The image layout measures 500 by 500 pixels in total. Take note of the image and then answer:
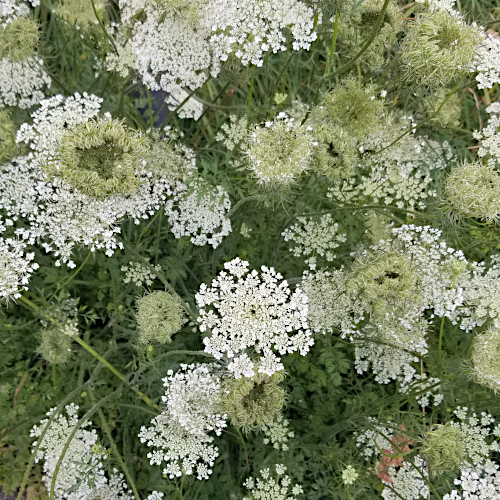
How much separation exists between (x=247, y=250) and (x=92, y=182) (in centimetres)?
213

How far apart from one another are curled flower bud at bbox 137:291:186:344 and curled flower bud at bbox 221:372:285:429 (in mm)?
632

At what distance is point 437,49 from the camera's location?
344cm

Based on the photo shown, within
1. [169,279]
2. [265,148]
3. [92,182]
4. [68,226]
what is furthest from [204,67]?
[169,279]

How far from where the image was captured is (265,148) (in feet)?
11.5

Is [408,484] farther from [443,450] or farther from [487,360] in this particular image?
[487,360]

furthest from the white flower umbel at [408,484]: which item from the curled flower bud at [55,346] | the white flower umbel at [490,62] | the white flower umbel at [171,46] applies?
the white flower umbel at [171,46]

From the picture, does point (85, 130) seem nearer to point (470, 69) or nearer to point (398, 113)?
point (398, 113)

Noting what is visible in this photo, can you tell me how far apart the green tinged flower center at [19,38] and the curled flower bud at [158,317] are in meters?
2.36

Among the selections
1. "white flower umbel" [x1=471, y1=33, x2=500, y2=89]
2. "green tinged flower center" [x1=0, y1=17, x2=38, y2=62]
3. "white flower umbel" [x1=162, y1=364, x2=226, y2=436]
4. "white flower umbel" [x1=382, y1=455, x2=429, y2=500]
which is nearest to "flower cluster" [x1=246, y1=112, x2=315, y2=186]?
"white flower umbel" [x1=162, y1=364, x2=226, y2=436]

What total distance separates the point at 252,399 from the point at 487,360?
1.97 m

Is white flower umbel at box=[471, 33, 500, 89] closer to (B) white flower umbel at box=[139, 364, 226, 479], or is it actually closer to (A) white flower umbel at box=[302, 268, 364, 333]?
(A) white flower umbel at box=[302, 268, 364, 333]

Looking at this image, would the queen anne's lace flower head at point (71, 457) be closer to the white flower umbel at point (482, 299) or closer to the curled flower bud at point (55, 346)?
the curled flower bud at point (55, 346)

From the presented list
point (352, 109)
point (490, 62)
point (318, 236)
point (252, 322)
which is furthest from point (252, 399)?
point (490, 62)

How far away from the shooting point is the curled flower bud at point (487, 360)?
3811 millimetres
